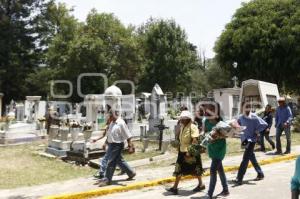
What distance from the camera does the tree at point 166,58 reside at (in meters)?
48.3

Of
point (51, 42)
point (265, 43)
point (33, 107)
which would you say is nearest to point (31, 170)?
point (33, 107)

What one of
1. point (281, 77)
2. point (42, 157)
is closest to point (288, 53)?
point (281, 77)

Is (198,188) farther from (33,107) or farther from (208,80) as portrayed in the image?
(208,80)

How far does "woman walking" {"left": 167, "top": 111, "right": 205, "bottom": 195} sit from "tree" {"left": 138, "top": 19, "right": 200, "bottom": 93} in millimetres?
39579

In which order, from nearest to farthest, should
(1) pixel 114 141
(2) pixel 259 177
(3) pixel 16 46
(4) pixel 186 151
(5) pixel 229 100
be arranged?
(4) pixel 186 151 → (1) pixel 114 141 → (2) pixel 259 177 → (5) pixel 229 100 → (3) pixel 16 46

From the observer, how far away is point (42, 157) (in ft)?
49.0

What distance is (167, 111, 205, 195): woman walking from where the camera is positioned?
8117 mm

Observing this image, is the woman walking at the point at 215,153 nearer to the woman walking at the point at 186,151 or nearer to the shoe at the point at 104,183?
the woman walking at the point at 186,151

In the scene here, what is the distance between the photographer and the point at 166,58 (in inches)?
1902

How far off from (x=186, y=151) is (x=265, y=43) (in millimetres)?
27982

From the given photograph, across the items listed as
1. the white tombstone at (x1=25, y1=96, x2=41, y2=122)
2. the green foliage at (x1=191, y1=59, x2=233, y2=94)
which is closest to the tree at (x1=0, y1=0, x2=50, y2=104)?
the white tombstone at (x1=25, y1=96, x2=41, y2=122)

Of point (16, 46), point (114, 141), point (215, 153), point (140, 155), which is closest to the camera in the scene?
point (215, 153)

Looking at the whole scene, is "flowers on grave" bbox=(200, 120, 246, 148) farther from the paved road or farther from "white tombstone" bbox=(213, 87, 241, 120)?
"white tombstone" bbox=(213, 87, 241, 120)

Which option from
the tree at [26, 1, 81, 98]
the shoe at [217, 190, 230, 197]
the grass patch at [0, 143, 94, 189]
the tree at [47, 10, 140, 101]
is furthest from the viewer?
the tree at [26, 1, 81, 98]
